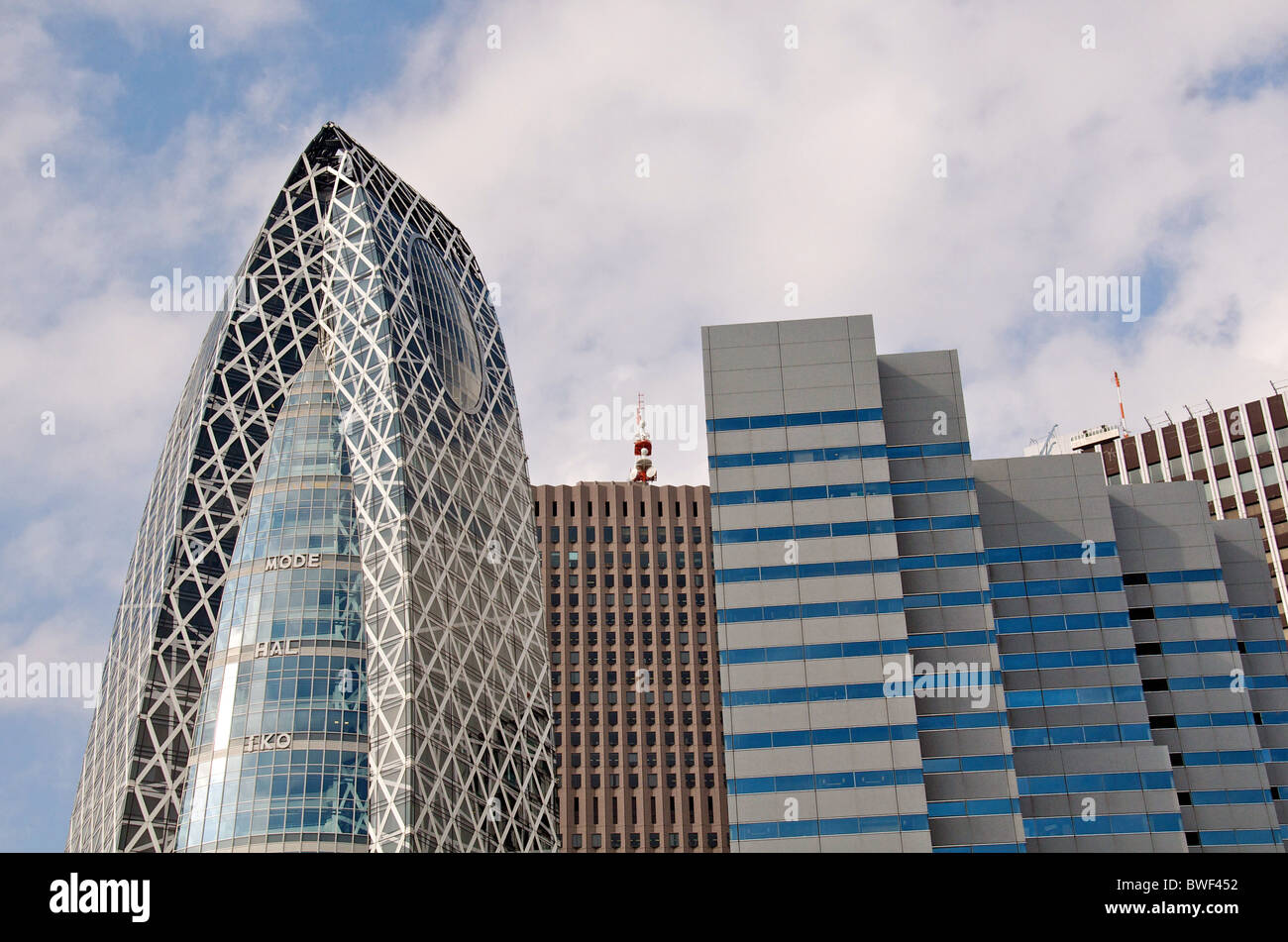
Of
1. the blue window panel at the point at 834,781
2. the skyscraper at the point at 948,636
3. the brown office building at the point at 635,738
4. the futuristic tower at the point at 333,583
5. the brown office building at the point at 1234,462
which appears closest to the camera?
the blue window panel at the point at 834,781

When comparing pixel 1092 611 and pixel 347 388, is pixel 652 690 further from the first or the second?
pixel 1092 611

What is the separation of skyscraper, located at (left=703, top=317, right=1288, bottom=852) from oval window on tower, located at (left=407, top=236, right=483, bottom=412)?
4965 centimetres

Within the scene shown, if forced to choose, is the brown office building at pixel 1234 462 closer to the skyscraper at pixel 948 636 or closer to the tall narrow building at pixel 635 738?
the skyscraper at pixel 948 636

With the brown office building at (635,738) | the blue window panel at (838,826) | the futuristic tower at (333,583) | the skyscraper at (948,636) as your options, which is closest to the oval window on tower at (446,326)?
the futuristic tower at (333,583)

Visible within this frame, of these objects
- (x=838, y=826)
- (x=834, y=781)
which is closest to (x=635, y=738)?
(x=834, y=781)

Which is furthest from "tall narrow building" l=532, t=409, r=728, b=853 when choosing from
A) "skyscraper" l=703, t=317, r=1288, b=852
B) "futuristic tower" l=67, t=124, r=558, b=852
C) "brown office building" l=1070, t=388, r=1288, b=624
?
"skyscraper" l=703, t=317, r=1288, b=852

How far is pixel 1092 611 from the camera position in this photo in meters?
104

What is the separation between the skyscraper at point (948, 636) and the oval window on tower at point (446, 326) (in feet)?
163

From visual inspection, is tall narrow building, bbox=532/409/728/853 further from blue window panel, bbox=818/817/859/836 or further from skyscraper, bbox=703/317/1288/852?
blue window panel, bbox=818/817/859/836

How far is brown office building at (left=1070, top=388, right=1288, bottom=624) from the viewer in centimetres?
14625

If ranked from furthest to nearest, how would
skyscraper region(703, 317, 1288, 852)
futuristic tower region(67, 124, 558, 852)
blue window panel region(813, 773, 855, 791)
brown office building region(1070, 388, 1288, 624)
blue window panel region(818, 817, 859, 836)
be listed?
brown office building region(1070, 388, 1288, 624)
futuristic tower region(67, 124, 558, 852)
skyscraper region(703, 317, 1288, 852)
blue window panel region(813, 773, 855, 791)
blue window panel region(818, 817, 859, 836)

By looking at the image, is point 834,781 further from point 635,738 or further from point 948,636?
point 635,738

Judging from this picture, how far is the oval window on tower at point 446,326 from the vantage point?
147625 mm
